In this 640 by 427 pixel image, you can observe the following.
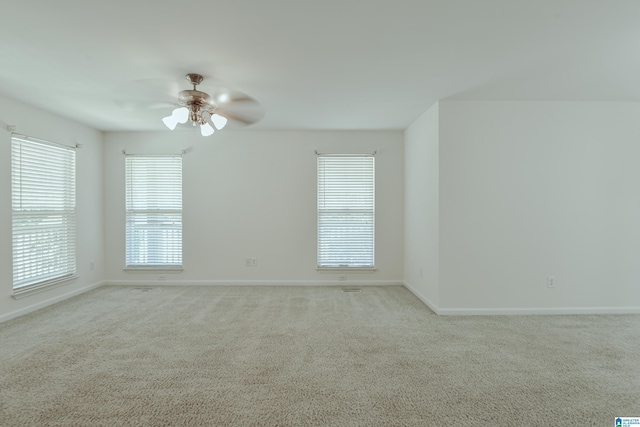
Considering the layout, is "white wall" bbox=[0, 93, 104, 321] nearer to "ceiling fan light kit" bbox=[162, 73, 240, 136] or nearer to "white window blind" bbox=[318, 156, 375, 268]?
"ceiling fan light kit" bbox=[162, 73, 240, 136]

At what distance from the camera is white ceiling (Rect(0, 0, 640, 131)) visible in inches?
73.3

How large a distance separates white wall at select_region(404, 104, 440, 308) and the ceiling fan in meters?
2.13

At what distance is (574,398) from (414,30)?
267 centimetres

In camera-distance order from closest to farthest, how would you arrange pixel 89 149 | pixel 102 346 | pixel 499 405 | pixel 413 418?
1. pixel 413 418
2. pixel 499 405
3. pixel 102 346
4. pixel 89 149

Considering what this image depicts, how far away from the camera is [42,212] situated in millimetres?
3754

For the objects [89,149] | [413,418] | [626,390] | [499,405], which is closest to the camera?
[413,418]

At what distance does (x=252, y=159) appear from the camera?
4.75 m

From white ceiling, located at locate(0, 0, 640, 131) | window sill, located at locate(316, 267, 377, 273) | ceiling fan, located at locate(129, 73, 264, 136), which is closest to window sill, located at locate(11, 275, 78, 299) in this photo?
white ceiling, located at locate(0, 0, 640, 131)

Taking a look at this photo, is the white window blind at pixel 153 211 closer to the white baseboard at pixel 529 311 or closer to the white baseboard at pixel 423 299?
the white baseboard at pixel 423 299

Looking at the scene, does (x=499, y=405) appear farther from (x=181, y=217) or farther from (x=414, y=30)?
(x=181, y=217)

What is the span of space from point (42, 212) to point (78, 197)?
585 mm

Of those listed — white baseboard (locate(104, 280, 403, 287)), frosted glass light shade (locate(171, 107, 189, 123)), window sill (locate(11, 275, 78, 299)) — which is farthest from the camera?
white baseboard (locate(104, 280, 403, 287))

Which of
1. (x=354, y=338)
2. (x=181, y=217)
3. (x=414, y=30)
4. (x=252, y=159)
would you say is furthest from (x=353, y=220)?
(x=414, y=30)

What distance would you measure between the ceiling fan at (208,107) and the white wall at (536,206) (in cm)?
226
